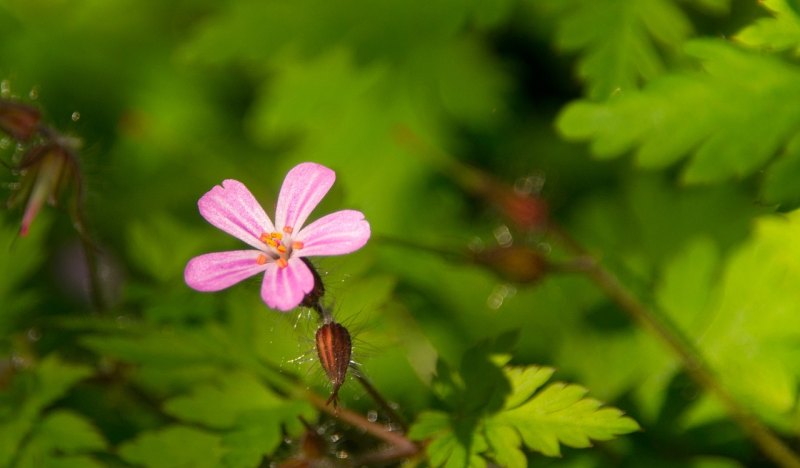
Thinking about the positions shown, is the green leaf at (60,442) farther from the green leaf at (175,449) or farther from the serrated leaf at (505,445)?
the serrated leaf at (505,445)

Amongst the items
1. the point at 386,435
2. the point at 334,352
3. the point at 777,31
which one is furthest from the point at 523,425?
the point at 777,31

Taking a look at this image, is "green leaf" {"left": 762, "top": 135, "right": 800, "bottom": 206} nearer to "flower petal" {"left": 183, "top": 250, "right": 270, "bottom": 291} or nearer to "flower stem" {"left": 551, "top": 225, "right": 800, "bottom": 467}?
"flower stem" {"left": 551, "top": 225, "right": 800, "bottom": 467}

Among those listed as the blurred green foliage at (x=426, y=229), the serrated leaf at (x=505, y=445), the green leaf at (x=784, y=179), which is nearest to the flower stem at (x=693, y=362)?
the blurred green foliage at (x=426, y=229)

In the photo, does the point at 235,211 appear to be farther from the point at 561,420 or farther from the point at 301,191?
the point at 561,420

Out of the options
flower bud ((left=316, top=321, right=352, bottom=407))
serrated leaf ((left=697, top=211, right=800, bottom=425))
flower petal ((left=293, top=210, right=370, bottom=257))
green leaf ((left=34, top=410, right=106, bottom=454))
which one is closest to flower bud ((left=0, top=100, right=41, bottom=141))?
green leaf ((left=34, top=410, right=106, bottom=454))

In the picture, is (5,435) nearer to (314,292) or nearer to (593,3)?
(314,292)

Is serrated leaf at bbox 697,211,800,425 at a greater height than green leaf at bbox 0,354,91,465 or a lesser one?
lesser
